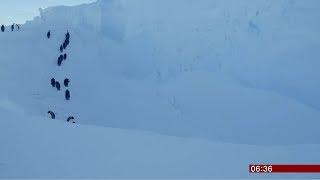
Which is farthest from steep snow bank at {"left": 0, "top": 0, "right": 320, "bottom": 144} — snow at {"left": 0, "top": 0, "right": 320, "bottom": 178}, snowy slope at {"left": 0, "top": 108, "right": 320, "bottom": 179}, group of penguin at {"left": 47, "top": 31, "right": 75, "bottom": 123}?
snowy slope at {"left": 0, "top": 108, "right": 320, "bottom": 179}

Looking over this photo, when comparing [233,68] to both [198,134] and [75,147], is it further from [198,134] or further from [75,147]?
[75,147]

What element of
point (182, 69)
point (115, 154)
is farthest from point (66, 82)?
point (115, 154)

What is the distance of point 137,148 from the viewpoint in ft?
14.7

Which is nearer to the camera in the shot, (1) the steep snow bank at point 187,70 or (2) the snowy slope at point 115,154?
(2) the snowy slope at point 115,154

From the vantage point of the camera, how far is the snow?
22.4 m

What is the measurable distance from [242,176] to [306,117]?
19.5m

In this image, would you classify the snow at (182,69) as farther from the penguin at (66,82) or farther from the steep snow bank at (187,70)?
the penguin at (66,82)

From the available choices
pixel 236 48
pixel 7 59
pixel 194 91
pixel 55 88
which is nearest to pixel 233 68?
pixel 236 48

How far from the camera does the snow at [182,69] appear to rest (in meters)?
22.4

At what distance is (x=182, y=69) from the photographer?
30.0 meters
